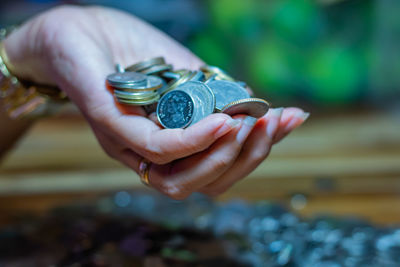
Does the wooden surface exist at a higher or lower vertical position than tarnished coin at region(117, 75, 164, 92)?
lower

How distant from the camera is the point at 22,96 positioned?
1.03 metres

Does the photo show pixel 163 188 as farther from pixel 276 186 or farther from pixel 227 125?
pixel 276 186

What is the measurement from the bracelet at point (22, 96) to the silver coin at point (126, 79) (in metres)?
0.39

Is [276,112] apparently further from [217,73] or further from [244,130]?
[217,73]

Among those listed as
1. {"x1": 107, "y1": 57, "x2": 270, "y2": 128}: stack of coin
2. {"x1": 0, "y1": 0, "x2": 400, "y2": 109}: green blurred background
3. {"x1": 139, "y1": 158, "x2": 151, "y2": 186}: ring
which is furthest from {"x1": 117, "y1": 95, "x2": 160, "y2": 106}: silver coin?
{"x1": 0, "y1": 0, "x2": 400, "y2": 109}: green blurred background

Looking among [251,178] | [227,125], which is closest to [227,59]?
[251,178]

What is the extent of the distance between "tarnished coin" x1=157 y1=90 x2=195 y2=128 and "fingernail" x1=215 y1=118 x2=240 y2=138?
0.09 m

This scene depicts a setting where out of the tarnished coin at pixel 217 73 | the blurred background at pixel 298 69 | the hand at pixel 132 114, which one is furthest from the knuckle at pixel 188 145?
the blurred background at pixel 298 69

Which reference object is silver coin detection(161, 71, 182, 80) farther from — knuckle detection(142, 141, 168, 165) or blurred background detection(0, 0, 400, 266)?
blurred background detection(0, 0, 400, 266)

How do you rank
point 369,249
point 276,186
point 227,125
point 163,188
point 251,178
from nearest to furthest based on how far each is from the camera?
point 227,125
point 163,188
point 369,249
point 276,186
point 251,178

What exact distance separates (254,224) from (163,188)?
0.38 m

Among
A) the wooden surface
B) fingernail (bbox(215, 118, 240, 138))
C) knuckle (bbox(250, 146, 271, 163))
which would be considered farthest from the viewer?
the wooden surface

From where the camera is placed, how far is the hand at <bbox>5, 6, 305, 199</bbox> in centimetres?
62

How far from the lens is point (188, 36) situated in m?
2.79
